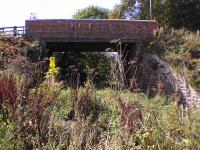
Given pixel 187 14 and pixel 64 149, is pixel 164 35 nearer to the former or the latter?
pixel 187 14

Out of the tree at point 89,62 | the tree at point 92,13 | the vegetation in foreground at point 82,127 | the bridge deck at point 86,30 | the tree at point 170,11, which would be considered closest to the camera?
the vegetation in foreground at point 82,127

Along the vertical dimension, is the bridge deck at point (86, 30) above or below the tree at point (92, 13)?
below

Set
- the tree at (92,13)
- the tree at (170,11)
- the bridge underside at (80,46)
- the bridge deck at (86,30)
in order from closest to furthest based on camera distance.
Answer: the bridge deck at (86,30) < the bridge underside at (80,46) < the tree at (170,11) < the tree at (92,13)

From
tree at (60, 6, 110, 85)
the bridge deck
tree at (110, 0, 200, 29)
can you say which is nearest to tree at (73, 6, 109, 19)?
tree at (110, 0, 200, 29)

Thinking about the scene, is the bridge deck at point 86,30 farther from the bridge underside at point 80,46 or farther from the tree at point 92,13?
the tree at point 92,13

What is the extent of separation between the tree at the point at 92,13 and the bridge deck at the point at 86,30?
832 inches

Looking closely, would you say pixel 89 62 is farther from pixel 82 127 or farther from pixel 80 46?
pixel 82 127

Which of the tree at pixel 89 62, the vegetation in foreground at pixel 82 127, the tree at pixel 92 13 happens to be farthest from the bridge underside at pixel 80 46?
the vegetation in foreground at pixel 82 127

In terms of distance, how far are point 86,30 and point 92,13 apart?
863 inches

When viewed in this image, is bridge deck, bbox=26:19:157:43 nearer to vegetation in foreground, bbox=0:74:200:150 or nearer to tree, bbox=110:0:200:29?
tree, bbox=110:0:200:29

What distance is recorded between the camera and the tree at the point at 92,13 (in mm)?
49406

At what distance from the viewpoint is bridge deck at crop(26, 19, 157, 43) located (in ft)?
90.4

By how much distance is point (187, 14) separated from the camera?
3875cm

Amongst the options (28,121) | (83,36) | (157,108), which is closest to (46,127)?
(28,121)
